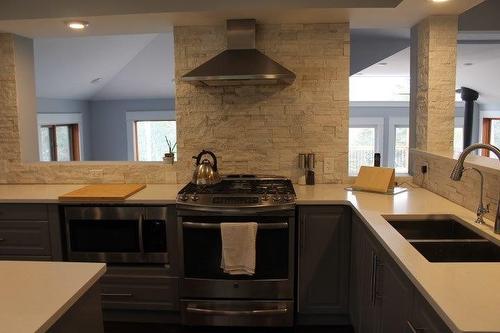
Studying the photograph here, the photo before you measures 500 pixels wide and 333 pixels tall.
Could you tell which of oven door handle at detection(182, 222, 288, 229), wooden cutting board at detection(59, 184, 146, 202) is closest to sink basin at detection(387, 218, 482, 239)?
oven door handle at detection(182, 222, 288, 229)

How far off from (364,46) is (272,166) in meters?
2.17

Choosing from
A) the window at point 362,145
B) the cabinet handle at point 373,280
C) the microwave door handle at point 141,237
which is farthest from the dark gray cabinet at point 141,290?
the window at point 362,145

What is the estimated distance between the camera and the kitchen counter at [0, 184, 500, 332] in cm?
115

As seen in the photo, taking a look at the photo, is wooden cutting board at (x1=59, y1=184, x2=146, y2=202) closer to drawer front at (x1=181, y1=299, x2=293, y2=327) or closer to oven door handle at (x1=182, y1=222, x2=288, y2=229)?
oven door handle at (x1=182, y1=222, x2=288, y2=229)

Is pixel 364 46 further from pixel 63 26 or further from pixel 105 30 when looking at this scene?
pixel 63 26

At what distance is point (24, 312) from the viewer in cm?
111

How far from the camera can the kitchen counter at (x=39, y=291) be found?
107cm

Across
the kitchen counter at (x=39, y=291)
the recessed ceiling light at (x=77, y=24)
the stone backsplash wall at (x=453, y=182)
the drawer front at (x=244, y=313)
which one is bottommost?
the drawer front at (x=244, y=313)

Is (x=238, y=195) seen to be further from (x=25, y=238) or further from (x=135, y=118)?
(x=135, y=118)

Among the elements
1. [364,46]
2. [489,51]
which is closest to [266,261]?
[364,46]

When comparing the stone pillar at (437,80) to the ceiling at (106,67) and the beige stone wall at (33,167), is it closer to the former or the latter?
the beige stone wall at (33,167)

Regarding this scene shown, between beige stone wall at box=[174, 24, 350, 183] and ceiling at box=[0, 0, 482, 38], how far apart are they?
6.1 inches

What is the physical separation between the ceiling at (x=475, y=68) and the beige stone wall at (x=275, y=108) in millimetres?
1864

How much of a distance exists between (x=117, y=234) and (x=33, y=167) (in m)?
1.27
